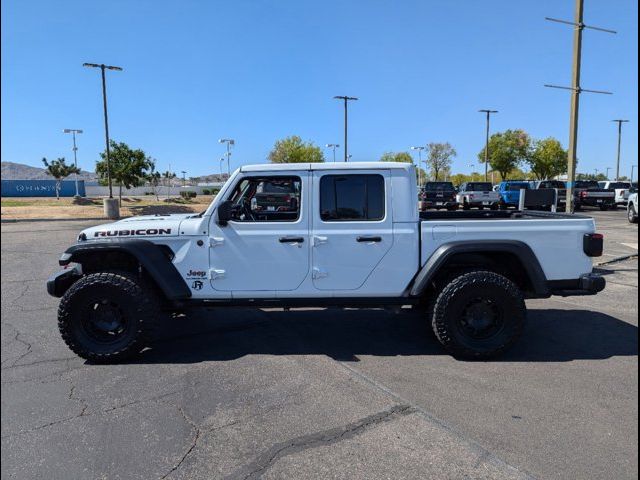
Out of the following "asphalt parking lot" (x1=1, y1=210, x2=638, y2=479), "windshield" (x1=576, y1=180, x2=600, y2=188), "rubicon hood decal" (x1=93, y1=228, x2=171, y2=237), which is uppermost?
"windshield" (x1=576, y1=180, x2=600, y2=188)

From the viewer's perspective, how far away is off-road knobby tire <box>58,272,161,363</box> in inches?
169

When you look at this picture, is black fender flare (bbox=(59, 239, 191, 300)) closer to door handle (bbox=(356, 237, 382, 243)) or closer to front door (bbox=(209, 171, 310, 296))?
front door (bbox=(209, 171, 310, 296))

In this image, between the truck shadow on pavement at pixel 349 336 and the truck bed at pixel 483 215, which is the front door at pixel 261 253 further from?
the truck bed at pixel 483 215

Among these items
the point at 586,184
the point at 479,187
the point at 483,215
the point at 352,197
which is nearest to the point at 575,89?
the point at 483,215

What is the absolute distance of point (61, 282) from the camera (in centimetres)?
462

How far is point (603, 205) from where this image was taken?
29375mm

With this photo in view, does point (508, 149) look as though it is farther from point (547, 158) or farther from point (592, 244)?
point (592, 244)

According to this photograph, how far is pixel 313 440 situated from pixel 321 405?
50cm

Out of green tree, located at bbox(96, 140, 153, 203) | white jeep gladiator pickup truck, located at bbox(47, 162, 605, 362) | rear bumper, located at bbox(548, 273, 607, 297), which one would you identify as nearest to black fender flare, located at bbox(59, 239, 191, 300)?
white jeep gladiator pickup truck, located at bbox(47, 162, 605, 362)

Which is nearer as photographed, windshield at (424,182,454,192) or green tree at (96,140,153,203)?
windshield at (424,182,454,192)

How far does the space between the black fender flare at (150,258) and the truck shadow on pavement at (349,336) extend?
703 millimetres

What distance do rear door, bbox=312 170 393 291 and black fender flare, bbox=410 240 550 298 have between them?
0.43m

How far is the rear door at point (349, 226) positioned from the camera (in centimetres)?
441

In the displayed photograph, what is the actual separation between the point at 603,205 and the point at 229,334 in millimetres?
31029
